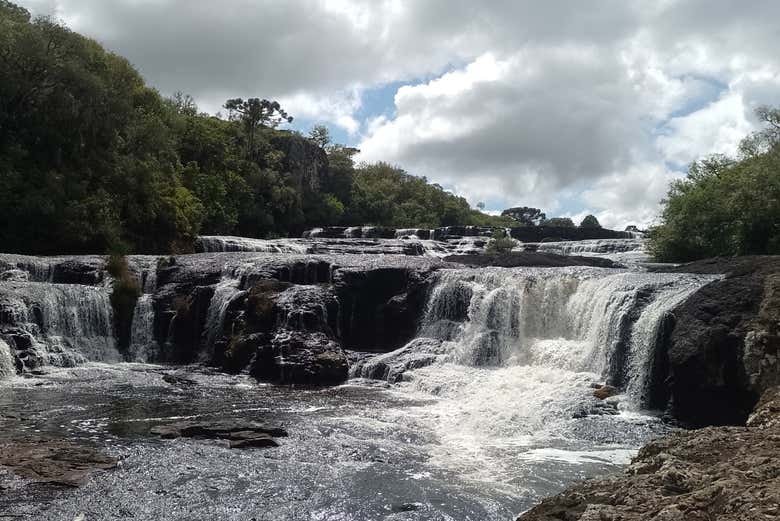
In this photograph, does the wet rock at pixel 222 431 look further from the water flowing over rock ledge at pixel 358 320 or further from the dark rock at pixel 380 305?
the dark rock at pixel 380 305

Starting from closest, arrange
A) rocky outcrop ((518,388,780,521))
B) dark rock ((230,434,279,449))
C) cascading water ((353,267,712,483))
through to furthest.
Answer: rocky outcrop ((518,388,780,521)) → dark rock ((230,434,279,449)) → cascading water ((353,267,712,483))

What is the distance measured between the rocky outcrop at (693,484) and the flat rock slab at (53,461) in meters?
6.03

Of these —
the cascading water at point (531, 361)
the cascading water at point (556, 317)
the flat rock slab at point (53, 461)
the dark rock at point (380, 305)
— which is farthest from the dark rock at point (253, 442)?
the dark rock at point (380, 305)

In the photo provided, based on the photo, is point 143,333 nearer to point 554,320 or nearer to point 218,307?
point 218,307

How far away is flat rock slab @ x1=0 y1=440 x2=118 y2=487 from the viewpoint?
333 inches

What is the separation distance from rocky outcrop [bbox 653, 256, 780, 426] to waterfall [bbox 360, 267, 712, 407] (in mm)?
724

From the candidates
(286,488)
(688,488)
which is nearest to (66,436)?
(286,488)

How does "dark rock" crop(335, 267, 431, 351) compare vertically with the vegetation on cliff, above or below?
below

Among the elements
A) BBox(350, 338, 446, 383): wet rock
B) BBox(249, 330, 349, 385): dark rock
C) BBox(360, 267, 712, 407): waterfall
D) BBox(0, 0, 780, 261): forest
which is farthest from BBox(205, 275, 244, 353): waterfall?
BBox(0, 0, 780, 261): forest

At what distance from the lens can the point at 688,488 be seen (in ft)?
16.8

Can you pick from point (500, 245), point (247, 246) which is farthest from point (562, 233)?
point (247, 246)

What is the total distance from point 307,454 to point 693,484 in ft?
21.4

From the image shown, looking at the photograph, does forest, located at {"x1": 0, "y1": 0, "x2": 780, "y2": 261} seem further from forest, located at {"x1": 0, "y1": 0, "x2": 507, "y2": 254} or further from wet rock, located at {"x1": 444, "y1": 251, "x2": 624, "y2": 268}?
wet rock, located at {"x1": 444, "y1": 251, "x2": 624, "y2": 268}

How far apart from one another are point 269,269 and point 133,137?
573 inches
